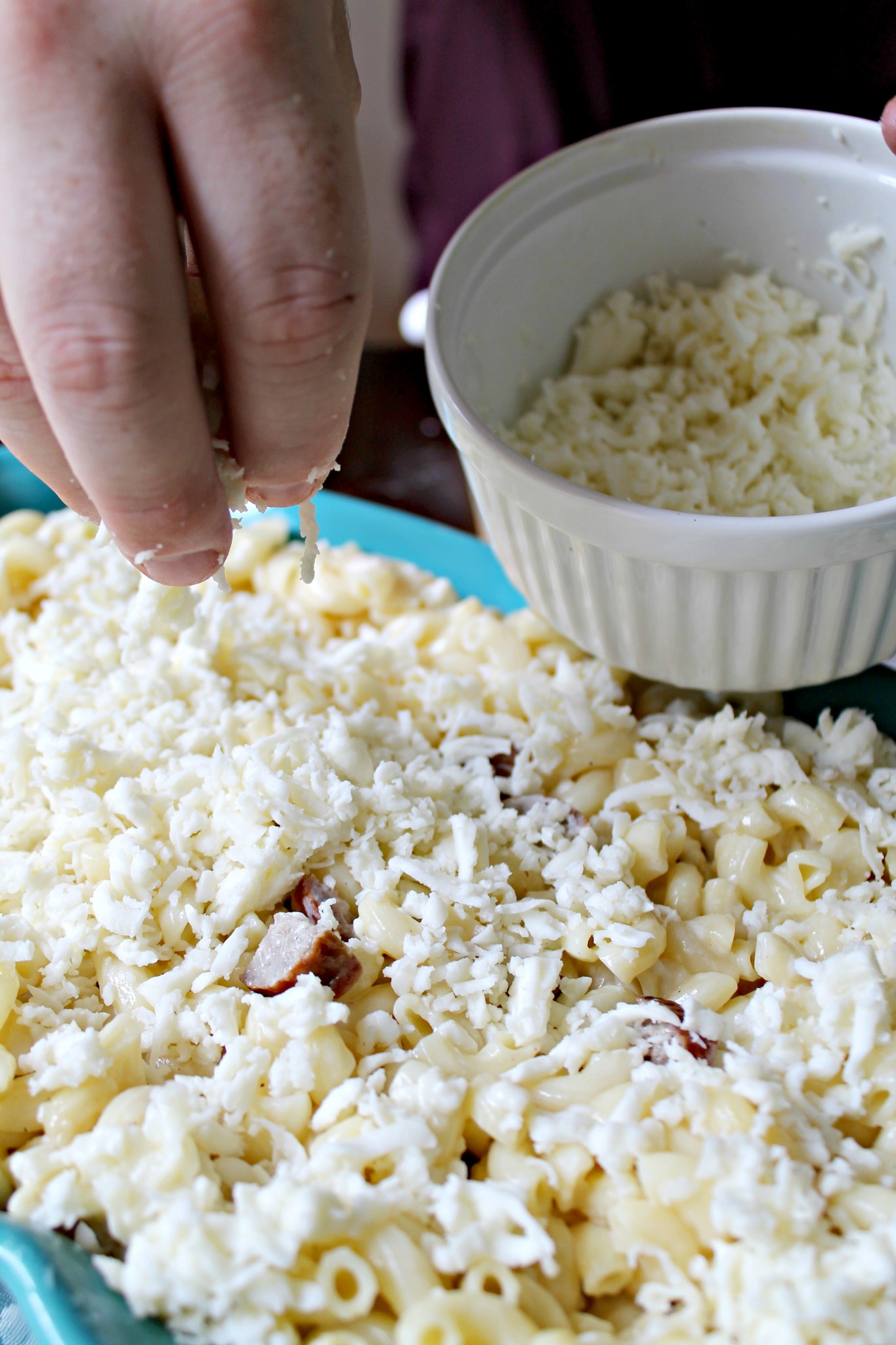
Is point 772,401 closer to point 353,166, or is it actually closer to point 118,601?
point 353,166

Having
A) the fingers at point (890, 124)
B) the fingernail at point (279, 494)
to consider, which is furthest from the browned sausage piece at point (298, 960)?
the fingers at point (890, 124)

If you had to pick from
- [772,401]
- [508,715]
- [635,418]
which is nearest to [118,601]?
[508,715]

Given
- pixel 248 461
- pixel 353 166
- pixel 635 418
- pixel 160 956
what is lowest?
pixel 160 956

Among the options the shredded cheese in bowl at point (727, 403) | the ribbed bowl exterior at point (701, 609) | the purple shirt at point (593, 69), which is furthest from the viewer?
the purple shirt at point (593, 69)

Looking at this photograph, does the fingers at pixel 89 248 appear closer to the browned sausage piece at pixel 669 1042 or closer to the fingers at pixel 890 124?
the browned sausage piece at pixel 669 1042

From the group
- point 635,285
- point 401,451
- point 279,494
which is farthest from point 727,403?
point 401,451

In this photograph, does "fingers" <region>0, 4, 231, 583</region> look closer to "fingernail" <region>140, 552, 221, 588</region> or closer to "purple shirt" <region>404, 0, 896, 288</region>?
"fingernail" <region>140, 552, 221, 588</region>

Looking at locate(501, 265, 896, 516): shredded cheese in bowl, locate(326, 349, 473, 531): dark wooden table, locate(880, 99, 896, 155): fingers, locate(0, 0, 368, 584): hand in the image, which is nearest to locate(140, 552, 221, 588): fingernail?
locate(0, 0, 368, 584): hand
